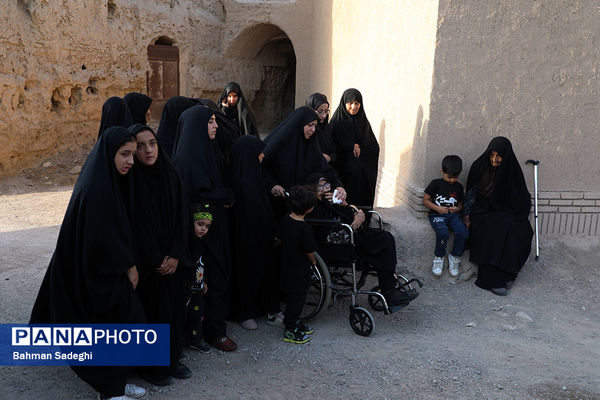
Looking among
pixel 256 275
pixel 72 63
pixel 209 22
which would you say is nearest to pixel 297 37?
pixel 209 22

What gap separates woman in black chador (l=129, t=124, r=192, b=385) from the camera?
10.3 ft

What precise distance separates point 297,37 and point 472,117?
8263 millimetres

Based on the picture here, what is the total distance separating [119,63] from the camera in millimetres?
10539

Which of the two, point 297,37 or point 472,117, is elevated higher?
point 297,37

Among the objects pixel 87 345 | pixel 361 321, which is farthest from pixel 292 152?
pixel 87 345

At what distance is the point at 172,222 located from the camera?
3297mm

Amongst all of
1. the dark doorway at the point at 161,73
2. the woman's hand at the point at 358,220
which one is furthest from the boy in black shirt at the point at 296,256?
the dark doorway at the point at 161,73

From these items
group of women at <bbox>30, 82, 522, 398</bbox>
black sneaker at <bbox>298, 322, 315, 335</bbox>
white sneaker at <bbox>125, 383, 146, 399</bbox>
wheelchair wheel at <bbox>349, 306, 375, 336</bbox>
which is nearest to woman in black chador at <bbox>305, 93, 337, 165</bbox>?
group of women at <bbox>30, 82, 522, 398</bbox>

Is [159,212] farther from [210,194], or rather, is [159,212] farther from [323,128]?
[323,128]

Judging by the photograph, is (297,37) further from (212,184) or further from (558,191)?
(212,184)

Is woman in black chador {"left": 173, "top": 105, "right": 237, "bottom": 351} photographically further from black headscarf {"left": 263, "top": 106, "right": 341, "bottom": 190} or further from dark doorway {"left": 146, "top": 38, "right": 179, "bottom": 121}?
dark doorway {"left": 146, "top": 38, "right": 179, "bottom": 121}

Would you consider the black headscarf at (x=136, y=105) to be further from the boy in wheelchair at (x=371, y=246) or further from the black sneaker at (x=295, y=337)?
the black sneaker at (x=295, y=337)

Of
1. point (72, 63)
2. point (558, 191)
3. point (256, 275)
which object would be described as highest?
point (72, 63)

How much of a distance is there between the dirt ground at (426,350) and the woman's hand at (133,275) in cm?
67
